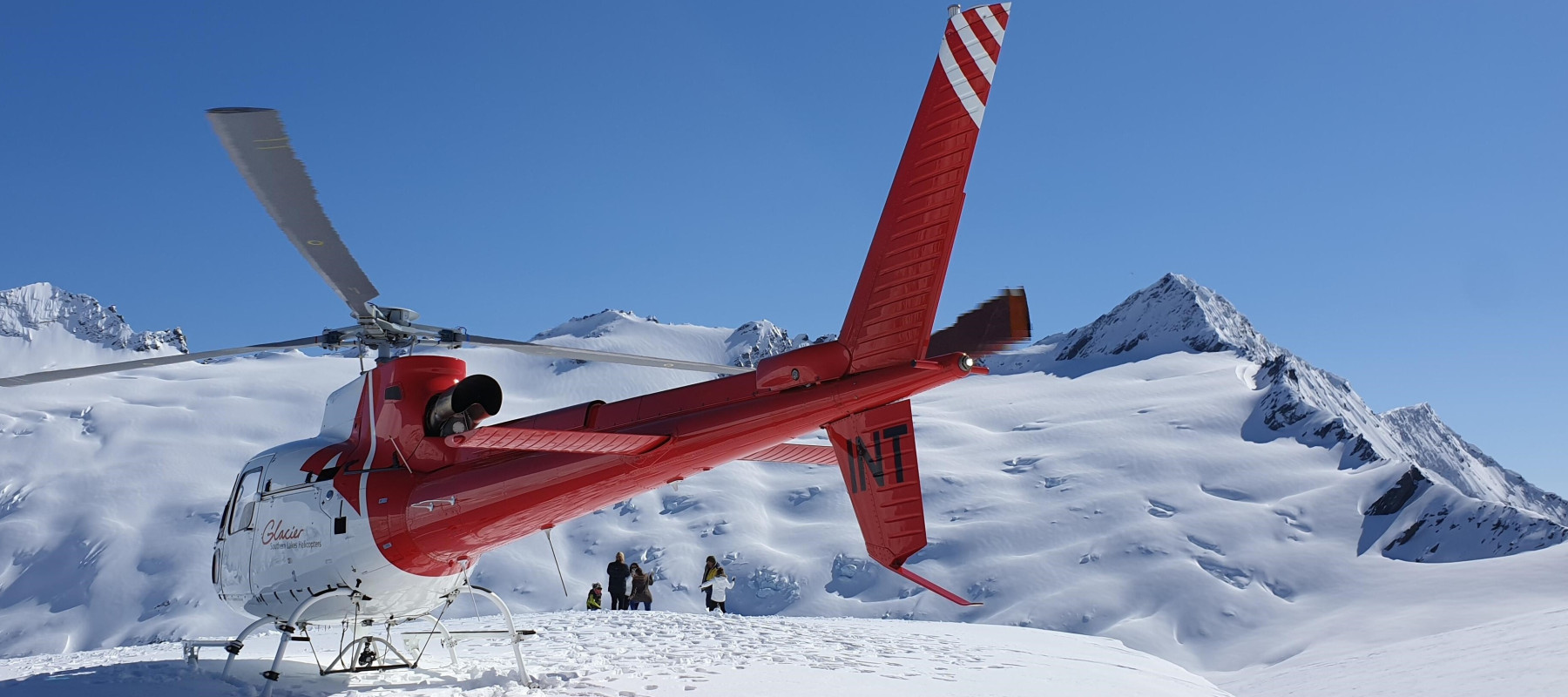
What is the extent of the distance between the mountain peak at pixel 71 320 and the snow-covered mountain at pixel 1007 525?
237ft

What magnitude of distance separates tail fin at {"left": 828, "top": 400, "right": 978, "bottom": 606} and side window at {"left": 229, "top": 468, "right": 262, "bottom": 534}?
5.47m

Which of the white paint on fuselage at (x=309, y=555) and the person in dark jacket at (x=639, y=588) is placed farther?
the person in dark jacket at (x=639, y=588)

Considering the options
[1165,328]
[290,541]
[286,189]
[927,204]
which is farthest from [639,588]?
[1165,328]

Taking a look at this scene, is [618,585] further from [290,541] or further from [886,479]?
[886,479]

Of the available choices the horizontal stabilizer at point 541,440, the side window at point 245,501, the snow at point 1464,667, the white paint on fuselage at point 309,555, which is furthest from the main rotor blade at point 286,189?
the snow at point 1464,667

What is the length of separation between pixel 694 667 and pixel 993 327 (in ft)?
15.7

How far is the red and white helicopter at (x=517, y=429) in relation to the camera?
5.60 m

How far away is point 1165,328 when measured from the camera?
331 feet

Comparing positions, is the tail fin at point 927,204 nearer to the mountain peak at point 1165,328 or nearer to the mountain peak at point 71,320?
the mountain peak at point 1165,328

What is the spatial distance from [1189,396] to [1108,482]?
1951 cm

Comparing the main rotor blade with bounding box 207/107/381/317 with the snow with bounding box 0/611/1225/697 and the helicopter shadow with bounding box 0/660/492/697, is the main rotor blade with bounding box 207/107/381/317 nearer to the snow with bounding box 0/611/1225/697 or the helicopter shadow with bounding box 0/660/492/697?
the helicopter shadow with bounding box 0/660/492/697

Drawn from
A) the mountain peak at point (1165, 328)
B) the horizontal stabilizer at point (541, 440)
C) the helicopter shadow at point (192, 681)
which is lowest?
the helicopter shadow at point (192, 681)

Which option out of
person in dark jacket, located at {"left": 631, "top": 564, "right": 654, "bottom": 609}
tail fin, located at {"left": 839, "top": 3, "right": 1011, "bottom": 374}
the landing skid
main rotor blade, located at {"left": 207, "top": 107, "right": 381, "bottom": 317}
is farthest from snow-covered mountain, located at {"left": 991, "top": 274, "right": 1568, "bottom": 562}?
main rotor blade, located at {"left": 207, "top": 107, "right": 381, "bottom": 317}

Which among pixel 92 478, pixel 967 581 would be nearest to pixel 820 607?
pixel 967 581
